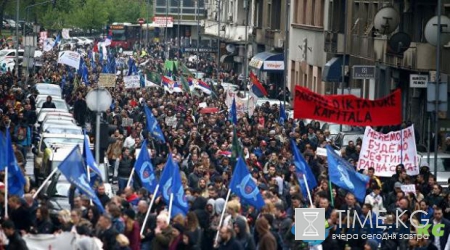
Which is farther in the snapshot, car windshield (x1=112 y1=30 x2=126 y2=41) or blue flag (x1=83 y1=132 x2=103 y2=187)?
car windshield (x1=112 y1=30 x2=126 y2=41)

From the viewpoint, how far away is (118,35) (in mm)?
144250

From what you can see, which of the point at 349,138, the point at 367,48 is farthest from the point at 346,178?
the point at 367,48

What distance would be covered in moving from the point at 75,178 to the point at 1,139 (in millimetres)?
2452

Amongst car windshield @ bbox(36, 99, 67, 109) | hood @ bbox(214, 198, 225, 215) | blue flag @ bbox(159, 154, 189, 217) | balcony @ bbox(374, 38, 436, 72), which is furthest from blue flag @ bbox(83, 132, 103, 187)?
car windshield @ bbox(36, 99, 67, 109)

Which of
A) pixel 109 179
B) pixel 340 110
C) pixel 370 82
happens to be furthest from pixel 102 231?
pixel 370 82

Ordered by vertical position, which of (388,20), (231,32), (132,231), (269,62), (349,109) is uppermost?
(388,20)

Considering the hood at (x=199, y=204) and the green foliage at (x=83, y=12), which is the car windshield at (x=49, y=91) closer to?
the hood at (x=199, y=204)

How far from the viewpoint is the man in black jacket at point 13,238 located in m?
18.2

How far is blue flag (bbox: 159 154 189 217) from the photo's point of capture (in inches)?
878

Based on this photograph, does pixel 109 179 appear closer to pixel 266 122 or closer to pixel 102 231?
pixel 266 122

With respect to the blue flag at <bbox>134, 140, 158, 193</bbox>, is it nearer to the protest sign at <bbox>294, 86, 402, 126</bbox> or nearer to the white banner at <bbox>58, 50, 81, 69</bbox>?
the protest sign at <bbox>294, 86, 402, 126</bbox>

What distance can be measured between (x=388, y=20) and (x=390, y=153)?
18.2 m

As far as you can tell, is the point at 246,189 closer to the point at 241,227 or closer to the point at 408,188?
the point at 241,227

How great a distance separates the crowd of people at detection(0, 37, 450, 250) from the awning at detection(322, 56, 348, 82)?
1299cm
